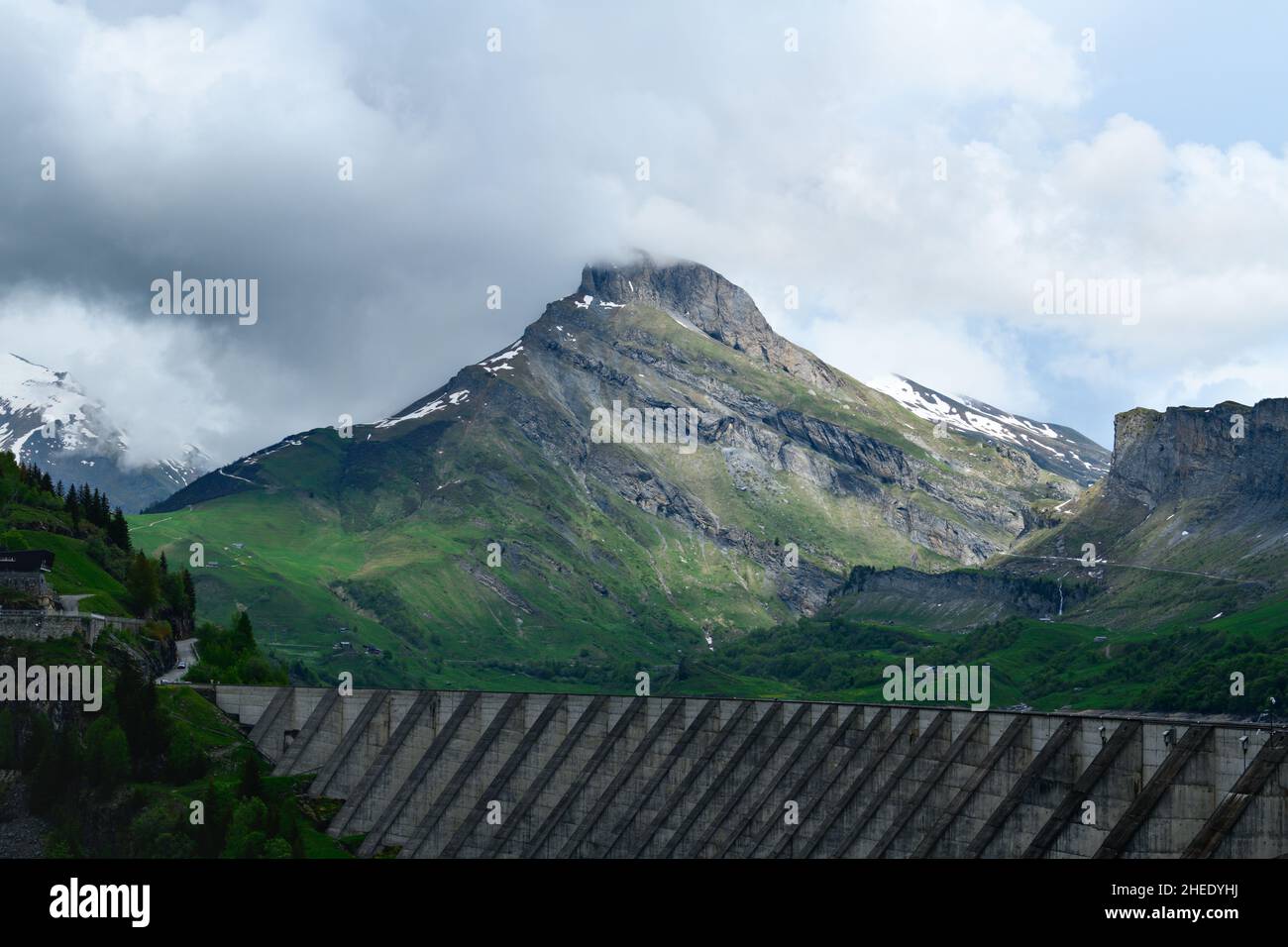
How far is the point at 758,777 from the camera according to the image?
9138cm

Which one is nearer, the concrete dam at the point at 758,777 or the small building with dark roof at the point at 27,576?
the concrete dam at the point at 758,777

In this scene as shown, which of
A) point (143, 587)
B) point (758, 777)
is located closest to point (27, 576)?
point (143, 587)

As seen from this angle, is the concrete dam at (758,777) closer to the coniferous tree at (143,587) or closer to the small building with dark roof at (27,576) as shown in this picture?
the small building with dark roof at (27,576)

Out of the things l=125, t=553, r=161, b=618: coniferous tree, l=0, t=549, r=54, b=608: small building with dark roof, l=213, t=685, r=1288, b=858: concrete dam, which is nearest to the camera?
l=213, t=685, r=1288, b=858: concrete dam

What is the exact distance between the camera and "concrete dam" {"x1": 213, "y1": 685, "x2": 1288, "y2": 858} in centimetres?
6044

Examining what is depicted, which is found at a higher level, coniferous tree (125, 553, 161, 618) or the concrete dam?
coniferous tree (125, 553, 161, 618)

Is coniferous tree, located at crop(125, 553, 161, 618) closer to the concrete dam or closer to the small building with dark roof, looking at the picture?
the small building with dark roof

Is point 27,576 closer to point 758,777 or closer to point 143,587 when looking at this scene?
point 143,587

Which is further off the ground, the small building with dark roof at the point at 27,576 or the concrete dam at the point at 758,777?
the small building with dark roof at the point at 27,576

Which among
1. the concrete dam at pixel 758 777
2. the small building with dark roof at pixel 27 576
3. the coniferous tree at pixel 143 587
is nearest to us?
the concrete dam at pixel 758 777

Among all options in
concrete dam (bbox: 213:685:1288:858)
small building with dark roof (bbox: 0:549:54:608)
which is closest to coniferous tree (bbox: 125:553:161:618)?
small building with dark roof (bbox: 0:549:54:608)

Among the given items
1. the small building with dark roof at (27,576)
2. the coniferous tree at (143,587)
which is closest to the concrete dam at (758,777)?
the small building with dark roof at (27,576)

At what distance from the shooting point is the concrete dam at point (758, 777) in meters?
60.4
